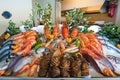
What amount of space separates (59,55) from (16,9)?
89 centimetres

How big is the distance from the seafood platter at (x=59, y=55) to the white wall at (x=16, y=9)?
0.38 meters

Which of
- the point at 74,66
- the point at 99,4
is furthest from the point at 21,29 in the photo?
the point at 99,4

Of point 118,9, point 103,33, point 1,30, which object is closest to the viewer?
point 103,33

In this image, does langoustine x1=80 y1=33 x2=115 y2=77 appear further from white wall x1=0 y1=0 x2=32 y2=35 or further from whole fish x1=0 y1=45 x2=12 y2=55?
white wall x1=0 y1=0 x2=32 y2=35

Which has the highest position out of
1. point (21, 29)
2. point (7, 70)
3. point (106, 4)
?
point (106, 4)

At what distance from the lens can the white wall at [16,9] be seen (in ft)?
5.33

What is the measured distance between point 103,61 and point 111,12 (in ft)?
4.61

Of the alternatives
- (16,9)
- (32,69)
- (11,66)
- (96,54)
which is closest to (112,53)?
(96,54)

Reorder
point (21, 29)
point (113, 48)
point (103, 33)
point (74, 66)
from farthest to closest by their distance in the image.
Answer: point (21, 29)
point (103, 33)
point (113, 48)
point (74, 66)

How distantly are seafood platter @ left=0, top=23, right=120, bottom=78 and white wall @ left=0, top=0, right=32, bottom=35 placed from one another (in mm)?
380

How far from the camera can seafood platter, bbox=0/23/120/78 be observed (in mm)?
839

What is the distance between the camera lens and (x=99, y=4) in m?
2.13

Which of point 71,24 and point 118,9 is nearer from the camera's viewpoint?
A: point 71,24

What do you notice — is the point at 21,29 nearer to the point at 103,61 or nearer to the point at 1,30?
the point at 1,30
